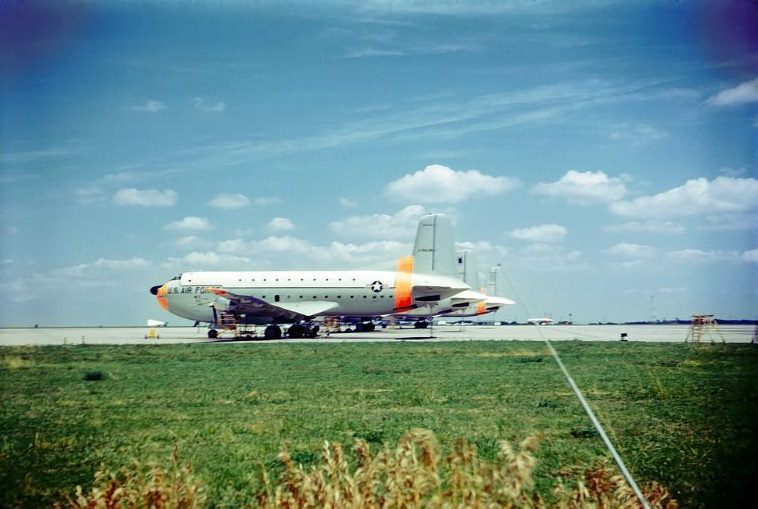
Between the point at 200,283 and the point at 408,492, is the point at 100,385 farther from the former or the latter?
the point at 200,283

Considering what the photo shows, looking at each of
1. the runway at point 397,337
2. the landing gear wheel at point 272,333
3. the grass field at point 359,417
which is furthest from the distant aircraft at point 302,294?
the grass field at point 359,417

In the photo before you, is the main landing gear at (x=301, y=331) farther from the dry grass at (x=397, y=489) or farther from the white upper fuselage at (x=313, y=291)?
the dry grass at (x=397, y=489)

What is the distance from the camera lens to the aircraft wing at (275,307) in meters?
45.8

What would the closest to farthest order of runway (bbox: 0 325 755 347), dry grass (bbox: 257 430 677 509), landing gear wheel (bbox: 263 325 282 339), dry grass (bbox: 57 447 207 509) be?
1. dry grass (bbox: 257 430 677 509)
2. dry grass (bbox: 57 447 207 509)
3. runway (bbox: 0 325 755 347)
4. landing gear wheel (bbox: 263 325 282 339)

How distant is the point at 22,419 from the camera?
→ 1244 cm

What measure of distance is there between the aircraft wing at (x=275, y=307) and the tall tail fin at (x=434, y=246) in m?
7.37

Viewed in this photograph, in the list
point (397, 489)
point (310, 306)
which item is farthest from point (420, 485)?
point (310, 306)

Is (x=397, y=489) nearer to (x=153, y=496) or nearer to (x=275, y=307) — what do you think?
(x=153, y=496)

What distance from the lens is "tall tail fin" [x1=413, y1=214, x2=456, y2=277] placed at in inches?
1892

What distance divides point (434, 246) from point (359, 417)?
119ft

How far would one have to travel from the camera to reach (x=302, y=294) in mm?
48844

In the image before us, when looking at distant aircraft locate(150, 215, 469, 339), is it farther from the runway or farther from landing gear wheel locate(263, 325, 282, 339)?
the runway

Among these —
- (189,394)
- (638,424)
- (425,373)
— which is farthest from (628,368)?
(189,394)

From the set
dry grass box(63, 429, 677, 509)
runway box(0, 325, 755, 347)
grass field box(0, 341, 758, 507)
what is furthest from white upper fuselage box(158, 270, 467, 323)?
dry grass box(63, 429, 677, 509)
